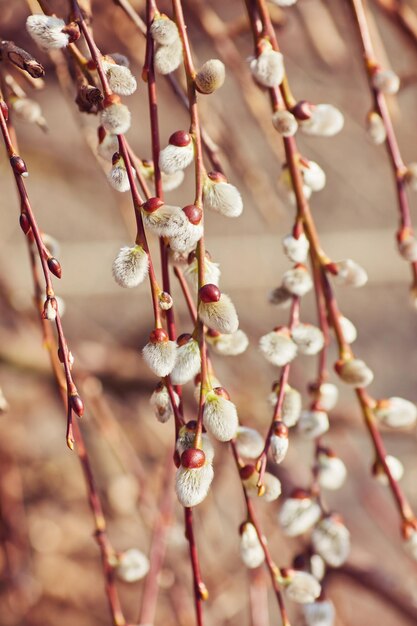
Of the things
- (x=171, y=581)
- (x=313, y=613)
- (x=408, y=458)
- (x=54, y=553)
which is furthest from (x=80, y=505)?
(x=313, y=613)

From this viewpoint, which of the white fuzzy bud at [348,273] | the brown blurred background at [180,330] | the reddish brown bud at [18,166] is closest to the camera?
the reddish brown bud at [18,166]

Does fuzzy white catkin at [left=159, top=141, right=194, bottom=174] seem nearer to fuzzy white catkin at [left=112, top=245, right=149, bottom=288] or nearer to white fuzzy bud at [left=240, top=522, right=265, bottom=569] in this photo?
fuzzy white catkin at [left=112, top=245, right=149, bottom=288]

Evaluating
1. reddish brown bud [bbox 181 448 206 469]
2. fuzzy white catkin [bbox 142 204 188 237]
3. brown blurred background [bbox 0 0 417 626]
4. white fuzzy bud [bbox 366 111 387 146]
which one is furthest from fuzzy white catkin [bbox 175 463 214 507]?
brown blurred background [bbox 0 0 417 626]

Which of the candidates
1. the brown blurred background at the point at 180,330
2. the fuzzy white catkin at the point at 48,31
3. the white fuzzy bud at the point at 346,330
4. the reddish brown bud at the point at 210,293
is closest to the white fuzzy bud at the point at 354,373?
the white fuzzy bud at the point at 346,330

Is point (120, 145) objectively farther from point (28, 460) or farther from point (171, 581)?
point (28, 460)

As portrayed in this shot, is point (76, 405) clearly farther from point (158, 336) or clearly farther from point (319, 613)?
point (319, 613)

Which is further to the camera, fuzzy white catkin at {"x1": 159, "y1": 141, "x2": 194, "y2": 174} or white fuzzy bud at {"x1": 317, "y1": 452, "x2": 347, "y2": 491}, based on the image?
white fuzzy bud at {"x1": 317, "y1": 452, "x2": 347, "y2": 491}

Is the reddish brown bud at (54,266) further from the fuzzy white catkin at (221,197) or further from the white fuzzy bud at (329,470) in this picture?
the white fuzzy bud at (329,470)
